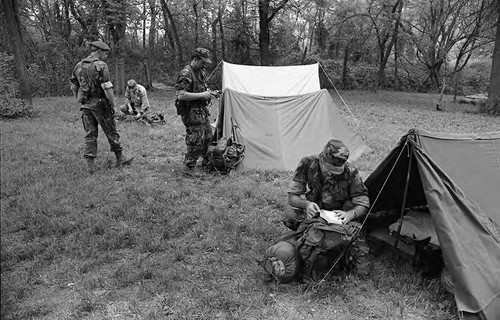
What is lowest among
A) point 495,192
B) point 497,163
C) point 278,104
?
point 495,192

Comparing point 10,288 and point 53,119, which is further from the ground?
point 53,119

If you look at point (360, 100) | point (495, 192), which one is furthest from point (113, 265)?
point (360, 100)

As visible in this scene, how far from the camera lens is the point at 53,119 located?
6.52 m

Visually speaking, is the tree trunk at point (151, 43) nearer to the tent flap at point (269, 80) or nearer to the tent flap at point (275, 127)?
the tent flap at point (269, 80)

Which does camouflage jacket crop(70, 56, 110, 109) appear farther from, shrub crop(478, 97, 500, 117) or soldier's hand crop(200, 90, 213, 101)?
shrub crop(478, 97, 500, 117)

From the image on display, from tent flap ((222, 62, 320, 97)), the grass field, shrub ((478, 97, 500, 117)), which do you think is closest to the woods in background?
shrub ((478, 97, 500, 117))

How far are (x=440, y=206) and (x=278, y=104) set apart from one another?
374cm

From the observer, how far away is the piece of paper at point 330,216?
2.83m

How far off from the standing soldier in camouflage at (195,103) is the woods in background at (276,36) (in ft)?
31.1

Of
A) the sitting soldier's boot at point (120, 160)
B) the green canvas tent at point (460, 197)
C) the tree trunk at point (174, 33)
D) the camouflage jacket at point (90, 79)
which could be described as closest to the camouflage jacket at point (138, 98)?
the sitting soldier's boot at point (120, 160)

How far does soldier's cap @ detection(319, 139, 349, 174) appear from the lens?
9.41 ft

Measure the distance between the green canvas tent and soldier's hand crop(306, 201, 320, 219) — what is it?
1.68ft

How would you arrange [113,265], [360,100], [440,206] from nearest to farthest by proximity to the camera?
[440,206] < [113,265] < [360,100]

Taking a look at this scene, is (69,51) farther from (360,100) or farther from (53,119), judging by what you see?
(360,100)
